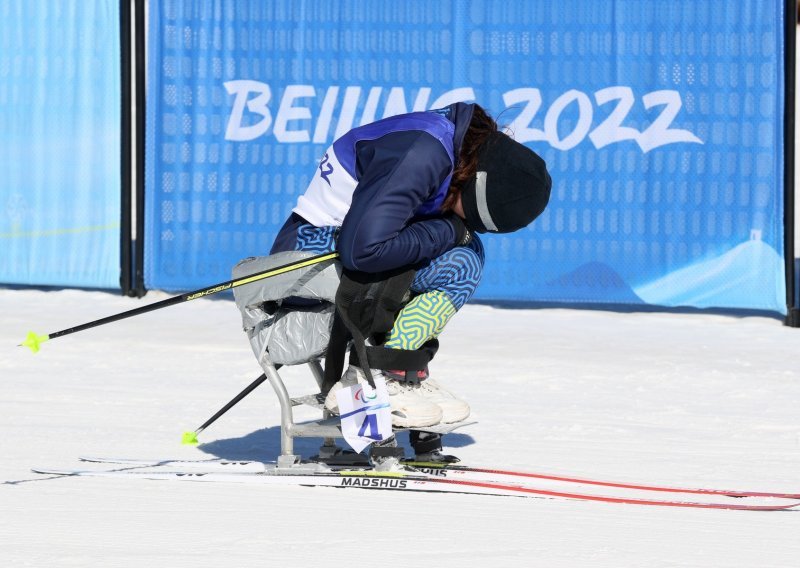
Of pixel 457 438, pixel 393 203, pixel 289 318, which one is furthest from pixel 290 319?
pixel 457 438

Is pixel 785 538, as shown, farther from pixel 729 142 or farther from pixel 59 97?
pixel 59 97

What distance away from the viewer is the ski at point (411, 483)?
4137mm

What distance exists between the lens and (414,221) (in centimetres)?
438

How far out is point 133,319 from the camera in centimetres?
823

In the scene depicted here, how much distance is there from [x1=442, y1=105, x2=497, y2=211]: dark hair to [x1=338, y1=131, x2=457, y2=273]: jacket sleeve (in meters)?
0.08

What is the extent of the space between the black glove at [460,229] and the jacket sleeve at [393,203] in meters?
0.14

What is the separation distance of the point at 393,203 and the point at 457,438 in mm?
1405

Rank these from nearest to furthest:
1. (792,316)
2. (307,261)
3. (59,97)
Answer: (307,261)
(792,316)
(59,97)

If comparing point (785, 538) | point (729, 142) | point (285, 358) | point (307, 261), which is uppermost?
point (729, 142)

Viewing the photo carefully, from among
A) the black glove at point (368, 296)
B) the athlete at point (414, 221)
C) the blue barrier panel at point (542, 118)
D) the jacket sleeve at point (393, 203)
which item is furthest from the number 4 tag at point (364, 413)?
the blue barrier panel at point (542, 118)

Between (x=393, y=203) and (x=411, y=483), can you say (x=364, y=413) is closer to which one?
(x=411, y=483)

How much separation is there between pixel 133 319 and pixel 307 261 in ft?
13.7

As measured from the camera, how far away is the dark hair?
428 centimetres

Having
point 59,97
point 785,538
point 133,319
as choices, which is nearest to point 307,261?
point 785,538
